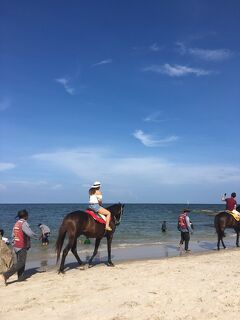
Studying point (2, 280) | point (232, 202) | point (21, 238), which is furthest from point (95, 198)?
point (232, 202)

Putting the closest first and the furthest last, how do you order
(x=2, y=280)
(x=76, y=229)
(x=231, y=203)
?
1. (x=2, y=280)
2. (x=76, y=229)
3. (x=231, y=203)

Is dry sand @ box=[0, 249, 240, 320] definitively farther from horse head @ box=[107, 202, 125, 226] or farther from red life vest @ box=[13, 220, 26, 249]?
horse head @ box=[107, 202, 125, 226]

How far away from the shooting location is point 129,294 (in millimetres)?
8617

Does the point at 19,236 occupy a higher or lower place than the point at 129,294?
higher

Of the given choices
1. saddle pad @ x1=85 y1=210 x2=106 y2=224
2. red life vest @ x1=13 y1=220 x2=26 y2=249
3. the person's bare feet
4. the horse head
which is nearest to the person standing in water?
saddle pad @ x1=85 y1=210 x2=106 y2=224

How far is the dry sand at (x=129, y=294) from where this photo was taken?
7.31 m

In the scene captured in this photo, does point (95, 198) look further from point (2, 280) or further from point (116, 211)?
point (2, 280)

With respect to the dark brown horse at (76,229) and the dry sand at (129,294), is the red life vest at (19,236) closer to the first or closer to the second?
the dry sand at (129,294)

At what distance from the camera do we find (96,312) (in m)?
7.42

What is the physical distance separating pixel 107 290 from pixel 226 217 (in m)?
10.7

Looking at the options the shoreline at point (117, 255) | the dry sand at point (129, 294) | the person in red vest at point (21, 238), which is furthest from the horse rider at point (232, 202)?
the person in red vest at point (21, 238)

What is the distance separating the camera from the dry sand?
24.0 ft

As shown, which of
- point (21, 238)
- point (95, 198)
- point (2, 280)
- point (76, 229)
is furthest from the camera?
point (95, 198)

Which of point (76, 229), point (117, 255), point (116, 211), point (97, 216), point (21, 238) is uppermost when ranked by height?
point (116, 211)
